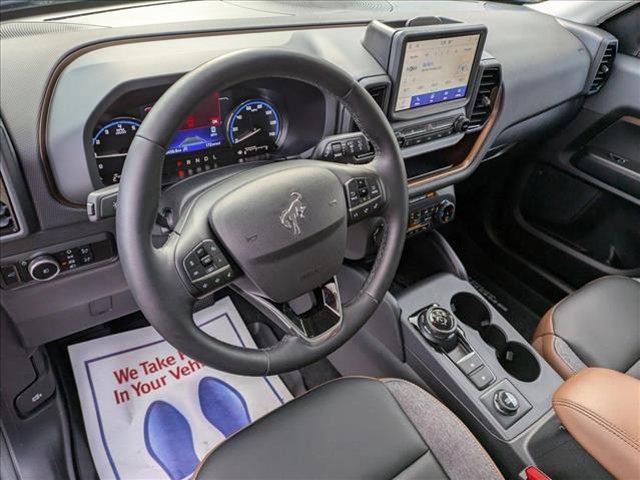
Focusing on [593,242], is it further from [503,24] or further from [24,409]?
[24,409]

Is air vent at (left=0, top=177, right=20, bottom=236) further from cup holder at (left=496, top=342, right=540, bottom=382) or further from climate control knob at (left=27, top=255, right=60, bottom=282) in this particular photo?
cup holder at (left=496, top=342, right=540, bottom=382)

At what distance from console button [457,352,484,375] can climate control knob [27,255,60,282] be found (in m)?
0.89

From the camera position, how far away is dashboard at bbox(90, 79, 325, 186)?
3.01 feet

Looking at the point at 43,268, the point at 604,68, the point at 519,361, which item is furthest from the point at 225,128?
the point at 604,68

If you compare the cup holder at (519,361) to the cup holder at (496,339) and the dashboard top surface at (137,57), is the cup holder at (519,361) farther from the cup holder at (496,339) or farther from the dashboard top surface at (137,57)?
the dashboard top surface at (137,57)

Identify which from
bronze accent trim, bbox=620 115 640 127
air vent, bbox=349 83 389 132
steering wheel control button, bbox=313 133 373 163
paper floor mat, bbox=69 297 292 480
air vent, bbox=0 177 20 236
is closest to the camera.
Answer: air vent, bbox=0 177 20 236

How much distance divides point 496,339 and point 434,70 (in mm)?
684

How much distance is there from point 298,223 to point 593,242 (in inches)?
56.6

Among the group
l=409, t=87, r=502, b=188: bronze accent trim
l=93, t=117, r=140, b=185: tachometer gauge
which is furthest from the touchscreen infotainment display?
l=93, t=117, r=140, b=185: tachometer gauge

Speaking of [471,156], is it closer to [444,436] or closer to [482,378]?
[482,378]

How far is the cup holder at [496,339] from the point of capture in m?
1.33

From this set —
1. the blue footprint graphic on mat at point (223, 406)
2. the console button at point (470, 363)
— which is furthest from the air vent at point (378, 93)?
the blue footprint graphic on mat at point (223, 406)

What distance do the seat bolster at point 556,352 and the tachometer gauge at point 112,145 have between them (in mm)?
1064

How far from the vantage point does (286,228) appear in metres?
0.83
